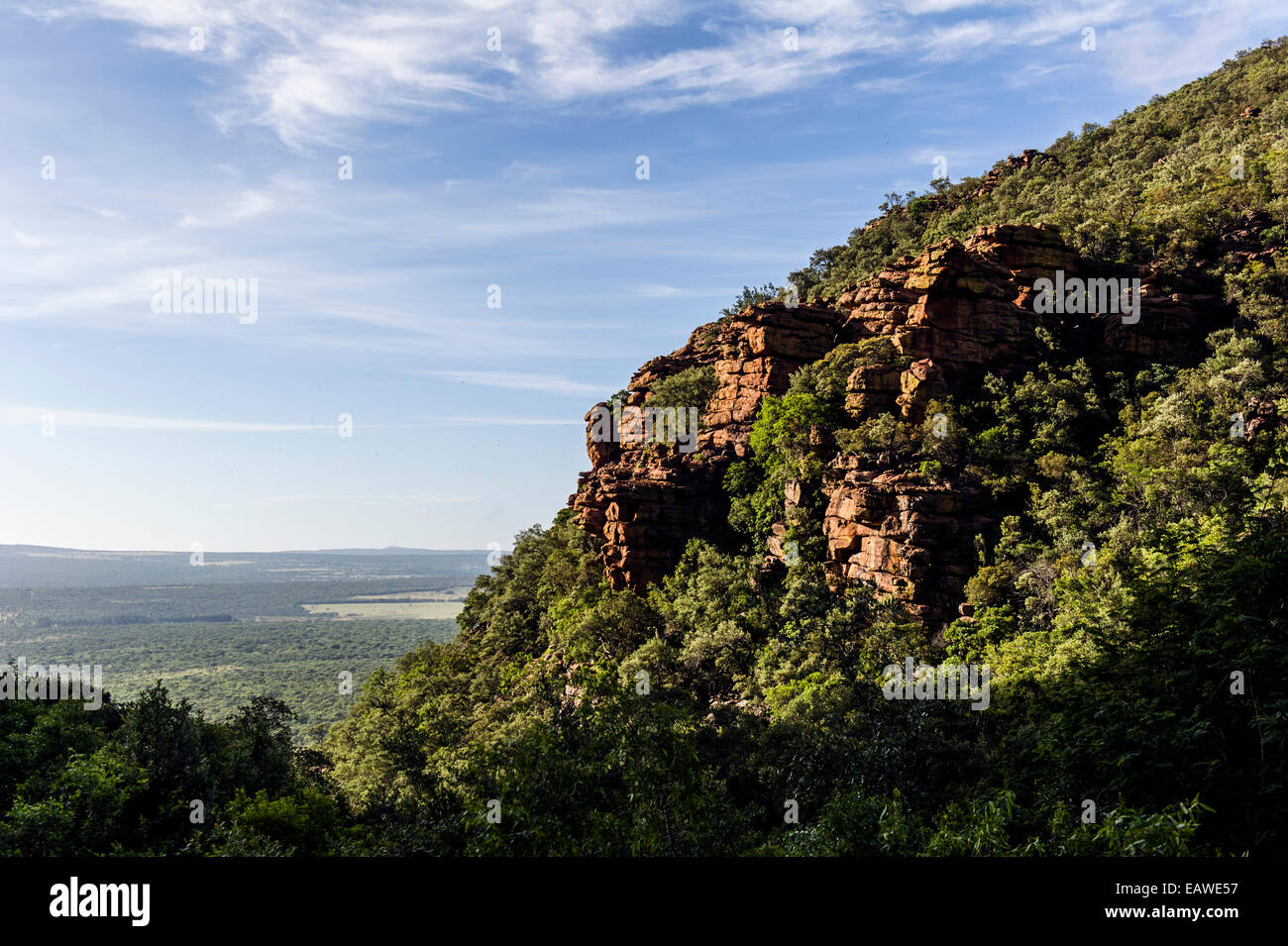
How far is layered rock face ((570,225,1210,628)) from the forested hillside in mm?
194

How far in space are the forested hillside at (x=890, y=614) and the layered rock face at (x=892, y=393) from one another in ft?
0.63

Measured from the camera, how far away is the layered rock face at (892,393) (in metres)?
34.3

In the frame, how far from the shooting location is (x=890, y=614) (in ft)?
107

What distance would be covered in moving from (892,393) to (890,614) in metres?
13.7

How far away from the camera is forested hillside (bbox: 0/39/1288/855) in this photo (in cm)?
1822

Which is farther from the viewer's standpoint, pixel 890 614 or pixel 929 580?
pixel 929 580

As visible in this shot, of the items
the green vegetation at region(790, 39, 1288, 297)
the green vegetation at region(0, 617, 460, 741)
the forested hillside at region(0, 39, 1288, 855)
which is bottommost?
the green vegetation at region(0, 617, 460, 741)

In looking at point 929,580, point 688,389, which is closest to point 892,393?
point 929,580

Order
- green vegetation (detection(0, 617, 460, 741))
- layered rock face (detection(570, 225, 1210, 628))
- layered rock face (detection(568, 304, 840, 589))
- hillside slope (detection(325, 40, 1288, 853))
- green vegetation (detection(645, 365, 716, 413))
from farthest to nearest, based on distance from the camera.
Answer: green vegetation (detection(0, 617, 460, 741)) → green vegetation (detection(645, 365, 716, 413)) → layered rock face (detection(568, 304, 840, 589)) → layered rock face (detection(570, 225, 1210, 628)) → hillside slope (detection(325, 40, 1288, 853))

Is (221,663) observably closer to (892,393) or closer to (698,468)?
(698,468)

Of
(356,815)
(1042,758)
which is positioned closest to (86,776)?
(356,815)

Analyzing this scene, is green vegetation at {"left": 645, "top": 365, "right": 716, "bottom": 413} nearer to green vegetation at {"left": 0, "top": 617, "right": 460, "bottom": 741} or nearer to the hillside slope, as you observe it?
the hillside slope

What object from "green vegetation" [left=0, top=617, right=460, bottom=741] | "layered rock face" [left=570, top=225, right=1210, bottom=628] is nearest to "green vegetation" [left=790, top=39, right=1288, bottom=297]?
"layered rock face" [left=570, top=225, right=1210, bottom=628]
